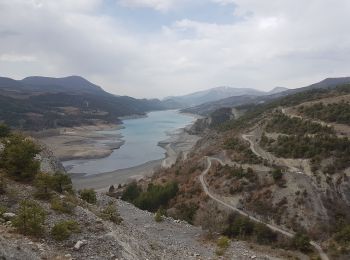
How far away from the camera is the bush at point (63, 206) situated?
57.9 feet

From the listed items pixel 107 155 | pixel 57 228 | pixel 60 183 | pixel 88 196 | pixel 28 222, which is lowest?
pixel 107 155

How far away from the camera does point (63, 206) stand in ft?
58.9

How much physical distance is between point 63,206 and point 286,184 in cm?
3001

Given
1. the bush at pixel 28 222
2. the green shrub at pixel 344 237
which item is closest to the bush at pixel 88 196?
the bush at pixel 28 222

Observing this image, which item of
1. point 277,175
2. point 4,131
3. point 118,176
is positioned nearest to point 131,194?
point 277,175

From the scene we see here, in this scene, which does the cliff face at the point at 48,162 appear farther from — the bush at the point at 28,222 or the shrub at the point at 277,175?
the shrub at the point at 277,175

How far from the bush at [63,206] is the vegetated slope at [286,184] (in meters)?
17.6

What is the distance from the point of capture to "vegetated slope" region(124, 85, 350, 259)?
122 feet

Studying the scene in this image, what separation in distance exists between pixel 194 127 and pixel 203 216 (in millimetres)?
113633

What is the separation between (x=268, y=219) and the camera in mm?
39281

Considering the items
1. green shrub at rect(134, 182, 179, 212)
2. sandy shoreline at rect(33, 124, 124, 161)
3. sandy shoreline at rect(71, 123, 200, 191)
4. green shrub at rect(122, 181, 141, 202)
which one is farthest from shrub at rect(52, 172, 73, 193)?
sandy shoreline at rect(33, 124, 124, 161)

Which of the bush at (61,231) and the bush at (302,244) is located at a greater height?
the bush at (61,231)

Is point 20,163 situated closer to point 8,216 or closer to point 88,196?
point 88,196

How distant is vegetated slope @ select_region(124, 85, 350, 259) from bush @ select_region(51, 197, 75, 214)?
57.6ft
